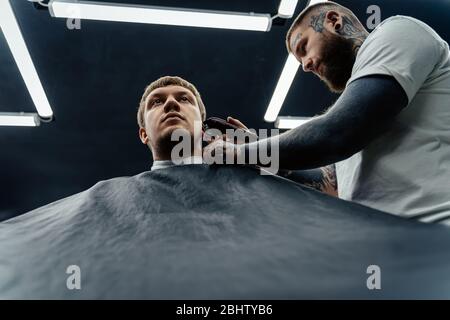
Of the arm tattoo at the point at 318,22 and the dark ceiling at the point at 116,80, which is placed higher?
the dark ceiling at the point at 116,80

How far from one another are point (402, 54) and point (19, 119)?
290 cm

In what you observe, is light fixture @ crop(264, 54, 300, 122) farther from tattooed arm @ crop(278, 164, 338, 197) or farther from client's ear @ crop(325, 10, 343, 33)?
tattooed arm @ crop(278, 164, 338, 197)

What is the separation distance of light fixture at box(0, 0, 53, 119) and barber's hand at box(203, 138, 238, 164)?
162 centimetres

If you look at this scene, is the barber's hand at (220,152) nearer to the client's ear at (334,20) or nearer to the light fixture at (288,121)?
the client's ear at (334,20)

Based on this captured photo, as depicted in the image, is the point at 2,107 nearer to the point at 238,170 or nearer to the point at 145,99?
the point at 145,99

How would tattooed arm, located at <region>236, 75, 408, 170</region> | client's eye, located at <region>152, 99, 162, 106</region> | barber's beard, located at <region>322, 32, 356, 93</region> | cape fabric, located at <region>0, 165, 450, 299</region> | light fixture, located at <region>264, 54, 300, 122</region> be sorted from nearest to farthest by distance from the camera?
cape fabric, located at <region>0, 165, 450, 299</region> < tattooed arm, located at <region>236, 75, 408, 170</region> < barber's beard, located at <region>322, 32, 356, 93</region> < client's eye, located at <region>152, 99, 162, 106</region> < light fixture, located at <region>264, 54, 300, 122</region>

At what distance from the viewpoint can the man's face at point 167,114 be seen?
1.78 metres

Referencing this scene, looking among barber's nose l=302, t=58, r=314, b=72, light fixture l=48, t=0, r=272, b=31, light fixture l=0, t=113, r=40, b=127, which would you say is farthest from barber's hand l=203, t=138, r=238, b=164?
light fixture l=0, t=113, r=40, b=127

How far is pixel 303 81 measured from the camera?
3145 millimetres

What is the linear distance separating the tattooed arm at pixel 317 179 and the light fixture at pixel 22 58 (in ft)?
5.78

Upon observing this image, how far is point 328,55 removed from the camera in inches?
58.2

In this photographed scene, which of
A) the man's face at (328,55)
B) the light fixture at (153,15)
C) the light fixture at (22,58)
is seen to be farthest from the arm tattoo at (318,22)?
the light fixture at (22,58)

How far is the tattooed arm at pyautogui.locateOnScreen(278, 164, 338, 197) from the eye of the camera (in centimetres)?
153

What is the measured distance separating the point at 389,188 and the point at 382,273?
294 mm
